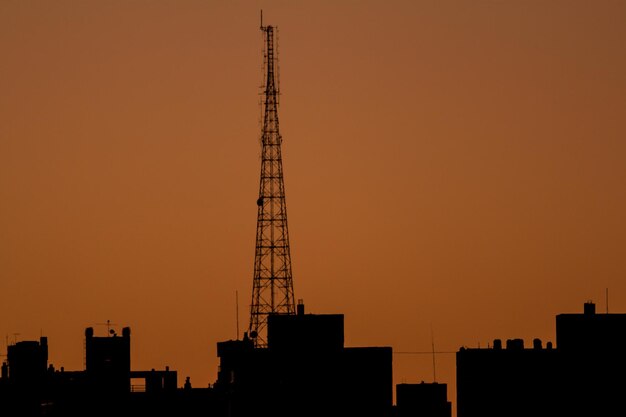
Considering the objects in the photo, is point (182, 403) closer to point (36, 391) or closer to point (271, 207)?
point (36, 391)

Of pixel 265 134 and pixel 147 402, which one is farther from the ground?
pixel 265 134

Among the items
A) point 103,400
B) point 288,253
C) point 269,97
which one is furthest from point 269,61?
point 103,400

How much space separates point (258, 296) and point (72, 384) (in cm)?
2562

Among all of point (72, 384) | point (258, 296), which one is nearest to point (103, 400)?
point (72, 384)

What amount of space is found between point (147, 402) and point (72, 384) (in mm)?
6130

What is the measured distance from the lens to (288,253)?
561ft

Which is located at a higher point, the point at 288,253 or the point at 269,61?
the point at 269,61

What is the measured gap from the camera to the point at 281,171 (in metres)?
172

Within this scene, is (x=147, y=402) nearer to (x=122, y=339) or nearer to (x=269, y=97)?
(x=122, y=339)

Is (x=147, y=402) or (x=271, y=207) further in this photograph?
(x=147, y=402)

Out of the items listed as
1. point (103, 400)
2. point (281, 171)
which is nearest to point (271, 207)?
point (281, 171)

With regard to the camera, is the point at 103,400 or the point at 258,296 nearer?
the point at 258,296

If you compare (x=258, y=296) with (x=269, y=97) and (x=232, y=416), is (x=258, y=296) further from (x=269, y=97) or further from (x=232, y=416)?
(x=232, y=416)

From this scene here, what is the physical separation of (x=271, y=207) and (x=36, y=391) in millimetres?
27273
